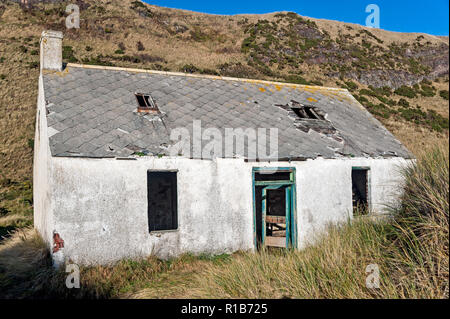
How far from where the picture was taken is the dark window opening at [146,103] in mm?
9788

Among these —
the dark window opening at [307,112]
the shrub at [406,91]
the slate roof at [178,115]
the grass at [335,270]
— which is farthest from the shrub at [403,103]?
the grass at [335,270]

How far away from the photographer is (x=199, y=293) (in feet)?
18.7

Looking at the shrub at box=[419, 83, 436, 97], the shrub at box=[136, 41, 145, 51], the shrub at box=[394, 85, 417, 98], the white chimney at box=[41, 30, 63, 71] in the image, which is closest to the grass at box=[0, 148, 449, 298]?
the white chimney at box=[41, 30, 63, 71]

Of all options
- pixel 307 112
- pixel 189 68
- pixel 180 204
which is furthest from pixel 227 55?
pixel 180 204

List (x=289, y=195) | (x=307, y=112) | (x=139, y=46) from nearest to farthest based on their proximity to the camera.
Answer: (x=289, y=195) → (x=307, y=112) → (x=139, y=46)

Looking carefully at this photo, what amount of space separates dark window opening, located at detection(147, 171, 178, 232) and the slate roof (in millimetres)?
3123

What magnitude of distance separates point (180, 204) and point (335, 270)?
4.13 meters

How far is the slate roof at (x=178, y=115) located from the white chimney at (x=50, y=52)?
0.25 meters

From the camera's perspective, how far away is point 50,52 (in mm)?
10445

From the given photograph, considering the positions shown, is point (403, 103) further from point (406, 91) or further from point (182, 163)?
point (182, 163)

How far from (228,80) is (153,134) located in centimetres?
504

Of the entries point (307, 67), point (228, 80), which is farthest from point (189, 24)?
point (228, 80)

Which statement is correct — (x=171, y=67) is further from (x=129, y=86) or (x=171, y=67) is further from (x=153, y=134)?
(x=153, y=134)

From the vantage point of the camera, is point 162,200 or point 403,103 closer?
point 162,200
